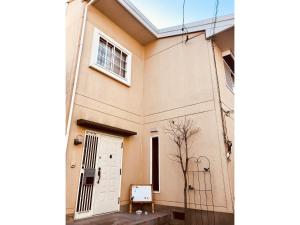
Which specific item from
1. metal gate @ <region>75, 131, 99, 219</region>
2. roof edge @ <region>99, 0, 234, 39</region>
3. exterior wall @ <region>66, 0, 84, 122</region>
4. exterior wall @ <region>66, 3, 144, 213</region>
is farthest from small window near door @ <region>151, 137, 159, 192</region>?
roof edge @ <region>99, 0, 234, 39</region>

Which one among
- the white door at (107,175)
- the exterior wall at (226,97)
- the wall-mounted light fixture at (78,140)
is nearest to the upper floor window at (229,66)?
the exterior wall at (226,97)

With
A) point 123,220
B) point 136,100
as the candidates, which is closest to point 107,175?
point 123,220

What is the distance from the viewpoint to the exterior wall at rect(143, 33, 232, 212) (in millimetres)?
5652

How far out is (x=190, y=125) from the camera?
6309 millimetres

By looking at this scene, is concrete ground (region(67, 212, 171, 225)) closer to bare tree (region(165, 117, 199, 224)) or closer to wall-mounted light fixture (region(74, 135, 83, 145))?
bare tree (region(165, 117, 199, 224))

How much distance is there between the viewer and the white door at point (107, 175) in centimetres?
554

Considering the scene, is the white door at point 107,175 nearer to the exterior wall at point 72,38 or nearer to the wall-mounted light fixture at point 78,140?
the wall-mounted light fixture at point 78,140

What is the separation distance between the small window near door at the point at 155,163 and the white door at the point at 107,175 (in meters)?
1.13

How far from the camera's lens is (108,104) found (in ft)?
20.8

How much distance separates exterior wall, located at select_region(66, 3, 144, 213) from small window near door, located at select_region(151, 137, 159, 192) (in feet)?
1.48

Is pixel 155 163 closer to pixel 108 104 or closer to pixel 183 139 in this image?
pixel 183 139
